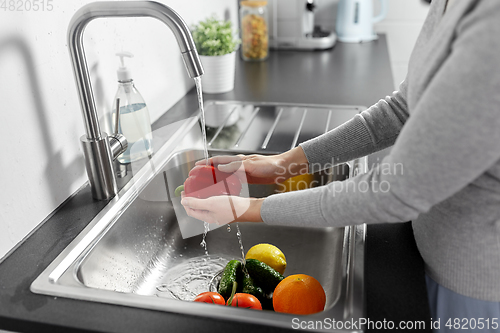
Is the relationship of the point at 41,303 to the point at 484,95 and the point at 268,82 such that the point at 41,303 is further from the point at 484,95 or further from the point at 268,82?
the point at 268,82

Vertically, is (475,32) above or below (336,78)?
above

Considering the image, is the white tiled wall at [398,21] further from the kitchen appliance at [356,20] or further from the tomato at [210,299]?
the tomato at [210,299]

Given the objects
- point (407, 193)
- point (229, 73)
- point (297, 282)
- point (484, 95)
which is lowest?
point (297, 282)

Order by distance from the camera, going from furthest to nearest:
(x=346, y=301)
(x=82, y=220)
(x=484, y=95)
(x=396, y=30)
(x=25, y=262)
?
(x=396, y=30), (x=82, y=220), (x=25, y=262), (x=346, y=301), (x=484, y=95)

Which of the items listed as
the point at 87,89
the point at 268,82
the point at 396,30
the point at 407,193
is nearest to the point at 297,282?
the point at 407,193

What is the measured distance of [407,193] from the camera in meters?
0.57

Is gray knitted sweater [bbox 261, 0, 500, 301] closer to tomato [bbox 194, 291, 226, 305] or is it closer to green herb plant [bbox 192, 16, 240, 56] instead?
tomato [bbox 194, 291, 226, 305]

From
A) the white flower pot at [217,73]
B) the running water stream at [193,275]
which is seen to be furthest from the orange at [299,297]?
the white flower pot at [217,73]

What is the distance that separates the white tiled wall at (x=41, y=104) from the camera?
797mm

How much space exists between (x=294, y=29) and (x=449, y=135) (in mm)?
1923

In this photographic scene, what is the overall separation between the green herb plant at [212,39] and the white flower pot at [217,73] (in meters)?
0.02

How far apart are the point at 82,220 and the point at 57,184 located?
11 cm

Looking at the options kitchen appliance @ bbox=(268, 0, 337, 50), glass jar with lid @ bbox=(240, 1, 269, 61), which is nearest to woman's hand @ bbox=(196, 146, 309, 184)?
glass jar with lid @ bbox=(240, 1, 269, 61)

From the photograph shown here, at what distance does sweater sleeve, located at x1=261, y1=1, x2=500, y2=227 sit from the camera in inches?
19.1
